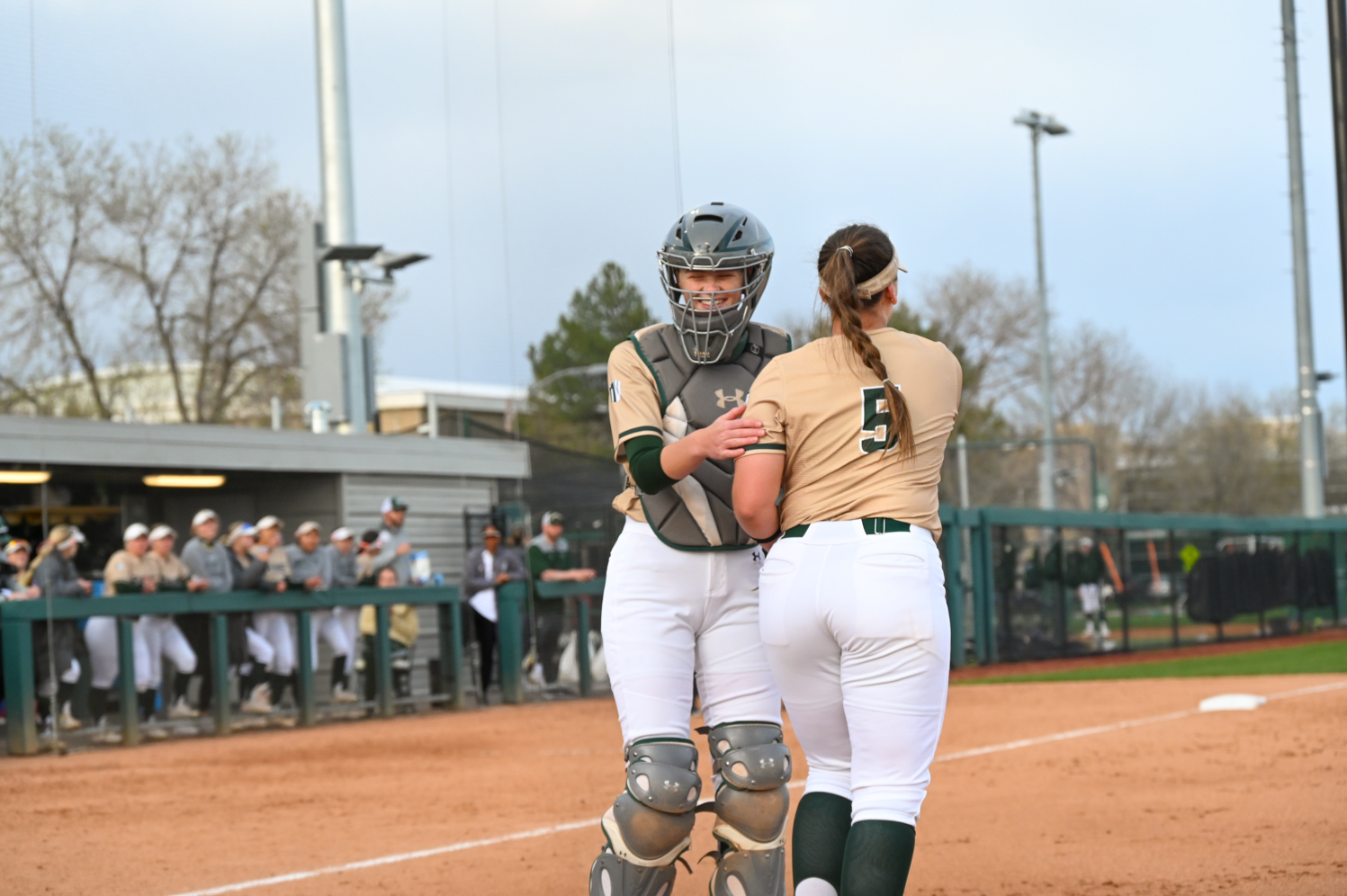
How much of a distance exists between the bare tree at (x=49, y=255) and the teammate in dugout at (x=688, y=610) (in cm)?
1588

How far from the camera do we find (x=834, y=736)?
136 inches

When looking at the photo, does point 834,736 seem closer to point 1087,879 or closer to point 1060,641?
point 1087,879

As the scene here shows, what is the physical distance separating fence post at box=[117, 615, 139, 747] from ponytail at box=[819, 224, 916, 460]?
30.3 feet

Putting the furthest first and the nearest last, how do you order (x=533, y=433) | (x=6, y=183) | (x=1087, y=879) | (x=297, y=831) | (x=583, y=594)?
A: (x=533, y=433) → (x=6, y=183) → (x=583, y=594) → (x=297, y=831) → (x=1087, y=879)

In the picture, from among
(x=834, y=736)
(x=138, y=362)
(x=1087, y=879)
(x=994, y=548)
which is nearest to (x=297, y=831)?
(x=1087, y=879)

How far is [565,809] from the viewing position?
7207mm

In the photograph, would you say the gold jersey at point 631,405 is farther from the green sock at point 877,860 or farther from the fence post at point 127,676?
Result: the fence post at point 127,676

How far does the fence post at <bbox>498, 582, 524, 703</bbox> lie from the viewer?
14820 millimetres

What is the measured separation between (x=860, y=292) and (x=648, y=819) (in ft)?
4.57

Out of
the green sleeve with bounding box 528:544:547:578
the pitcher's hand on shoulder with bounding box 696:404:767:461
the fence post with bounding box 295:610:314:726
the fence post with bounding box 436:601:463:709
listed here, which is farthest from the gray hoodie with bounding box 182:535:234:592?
the pitcher's hand on shoulder with bounding box 696:404:767:461

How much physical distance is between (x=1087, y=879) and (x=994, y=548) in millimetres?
13253

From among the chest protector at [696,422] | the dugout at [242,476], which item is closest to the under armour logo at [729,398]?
the chest protector at [696,422]

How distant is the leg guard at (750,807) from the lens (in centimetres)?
358

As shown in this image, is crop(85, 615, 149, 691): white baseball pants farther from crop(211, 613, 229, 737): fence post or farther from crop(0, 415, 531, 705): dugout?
crop(0, 415, 531, 705): dugout
